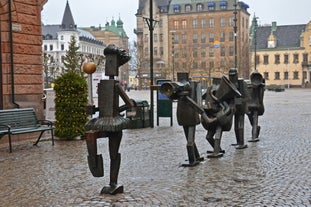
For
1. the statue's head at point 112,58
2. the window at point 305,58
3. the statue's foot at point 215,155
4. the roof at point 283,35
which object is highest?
the roof at point 283,35

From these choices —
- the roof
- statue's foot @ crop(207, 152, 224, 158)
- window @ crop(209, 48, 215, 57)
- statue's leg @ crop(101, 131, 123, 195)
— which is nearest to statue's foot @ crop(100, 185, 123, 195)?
statue's leg @ crop(101, 131, 123, 195)

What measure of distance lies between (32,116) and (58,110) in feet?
3.94

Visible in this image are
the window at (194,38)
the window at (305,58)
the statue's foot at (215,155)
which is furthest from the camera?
the window at (194,38)

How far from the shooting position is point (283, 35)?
98.4 metres

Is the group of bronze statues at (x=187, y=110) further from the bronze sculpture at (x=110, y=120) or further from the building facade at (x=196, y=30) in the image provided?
the building facade at (x=196, y=30)

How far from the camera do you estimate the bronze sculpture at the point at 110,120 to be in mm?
7031

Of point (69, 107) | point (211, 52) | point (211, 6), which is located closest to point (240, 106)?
point (69, 107)

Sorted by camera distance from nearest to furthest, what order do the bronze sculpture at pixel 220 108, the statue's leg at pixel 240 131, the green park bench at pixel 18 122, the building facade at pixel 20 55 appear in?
the bronze sculpture at pixel 220 108 < the statue's leg at pixel 240 131 < the green park bench at pixel 18 122 < the building facade at pixel 20 55

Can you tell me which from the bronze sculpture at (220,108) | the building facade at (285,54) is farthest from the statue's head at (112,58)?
the building facade at (285,54)

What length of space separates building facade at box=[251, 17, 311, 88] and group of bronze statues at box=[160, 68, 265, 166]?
275 feet

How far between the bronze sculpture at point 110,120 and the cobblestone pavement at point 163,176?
421 millimetres

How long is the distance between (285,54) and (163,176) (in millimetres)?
93041

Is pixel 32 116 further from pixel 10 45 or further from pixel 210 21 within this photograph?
pixel 210 21

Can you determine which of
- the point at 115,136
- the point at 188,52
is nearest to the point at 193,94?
the point at 115,136
